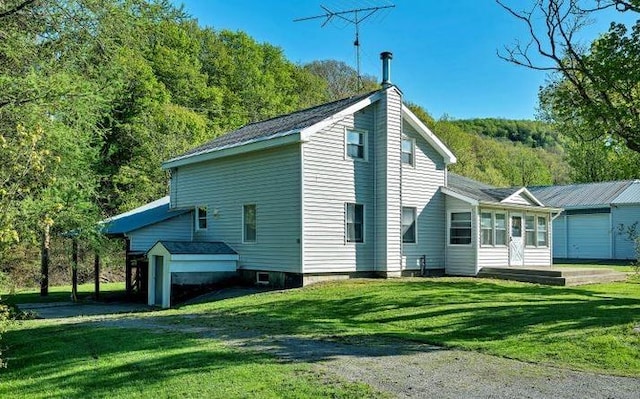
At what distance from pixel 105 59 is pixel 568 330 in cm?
1046

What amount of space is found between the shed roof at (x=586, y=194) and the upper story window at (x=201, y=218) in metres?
23.5

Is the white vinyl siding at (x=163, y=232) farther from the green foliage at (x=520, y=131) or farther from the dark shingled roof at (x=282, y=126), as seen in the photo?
the green foliage at (x=520, y=131)

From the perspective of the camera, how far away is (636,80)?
1184cm

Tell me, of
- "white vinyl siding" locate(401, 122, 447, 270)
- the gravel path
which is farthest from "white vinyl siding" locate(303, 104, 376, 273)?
the gravel path

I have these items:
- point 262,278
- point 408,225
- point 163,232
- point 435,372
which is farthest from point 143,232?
point 435,372

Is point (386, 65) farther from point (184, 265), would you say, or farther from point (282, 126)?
point (184, 265)

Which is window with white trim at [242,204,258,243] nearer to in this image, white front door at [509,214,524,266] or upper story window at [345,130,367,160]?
upper story window at [345,130,367,160]

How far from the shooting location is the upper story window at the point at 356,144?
19797 millimetres

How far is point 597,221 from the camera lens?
34.4 meters

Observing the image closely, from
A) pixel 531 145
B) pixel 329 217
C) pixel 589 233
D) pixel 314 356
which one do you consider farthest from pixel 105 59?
pixel 531 145

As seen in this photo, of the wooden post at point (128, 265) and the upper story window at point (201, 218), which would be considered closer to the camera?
the wooden post at point (128, 265)

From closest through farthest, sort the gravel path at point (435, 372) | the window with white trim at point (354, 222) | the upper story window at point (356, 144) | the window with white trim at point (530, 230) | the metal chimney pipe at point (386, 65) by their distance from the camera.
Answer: the gravel path at point (435, 372) → the window with white trim at point (354, 222) → the upper story window at point (356, 144) → the metal chimney pipe at point (386, 65) → the window with white trim at point (530, 230)

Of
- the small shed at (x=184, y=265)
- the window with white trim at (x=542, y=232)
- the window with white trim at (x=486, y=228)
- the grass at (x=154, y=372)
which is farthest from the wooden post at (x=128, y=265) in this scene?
the window with white trim at (x=542, y=232)

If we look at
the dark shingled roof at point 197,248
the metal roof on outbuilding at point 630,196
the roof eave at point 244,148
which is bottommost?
the dark shingled roof at point 197,248
